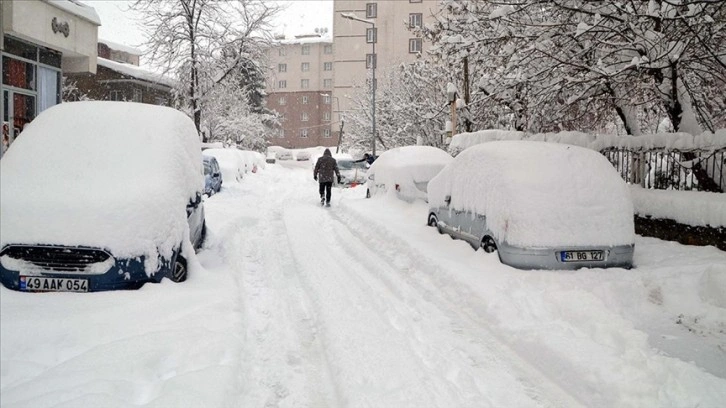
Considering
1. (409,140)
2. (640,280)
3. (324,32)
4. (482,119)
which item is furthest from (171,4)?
(324,32)

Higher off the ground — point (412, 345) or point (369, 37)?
point (369, 37)

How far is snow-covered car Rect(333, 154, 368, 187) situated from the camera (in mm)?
23369

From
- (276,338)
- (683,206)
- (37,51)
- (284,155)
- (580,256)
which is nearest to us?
(276,338)

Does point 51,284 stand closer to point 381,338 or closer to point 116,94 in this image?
point 381,338

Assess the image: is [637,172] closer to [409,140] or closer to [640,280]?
[640,280]

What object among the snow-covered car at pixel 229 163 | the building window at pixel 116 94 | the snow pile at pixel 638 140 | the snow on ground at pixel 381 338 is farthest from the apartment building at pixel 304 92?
the snow on ground at pixel 381 338

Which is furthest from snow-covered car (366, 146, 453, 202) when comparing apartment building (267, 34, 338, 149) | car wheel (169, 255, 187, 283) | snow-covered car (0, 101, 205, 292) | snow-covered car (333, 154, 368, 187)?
apartment building (267, 34, 338, 149)

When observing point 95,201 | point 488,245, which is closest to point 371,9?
point 488,245

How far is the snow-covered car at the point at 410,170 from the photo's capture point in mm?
13672

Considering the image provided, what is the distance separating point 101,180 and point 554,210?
546 centimetres

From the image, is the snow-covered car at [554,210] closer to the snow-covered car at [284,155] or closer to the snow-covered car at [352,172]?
the snow-covered car at [352,172]

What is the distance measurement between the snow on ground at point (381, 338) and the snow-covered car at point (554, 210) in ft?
0.82

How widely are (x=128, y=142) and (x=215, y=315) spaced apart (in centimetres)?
261

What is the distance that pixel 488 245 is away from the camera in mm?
7547
